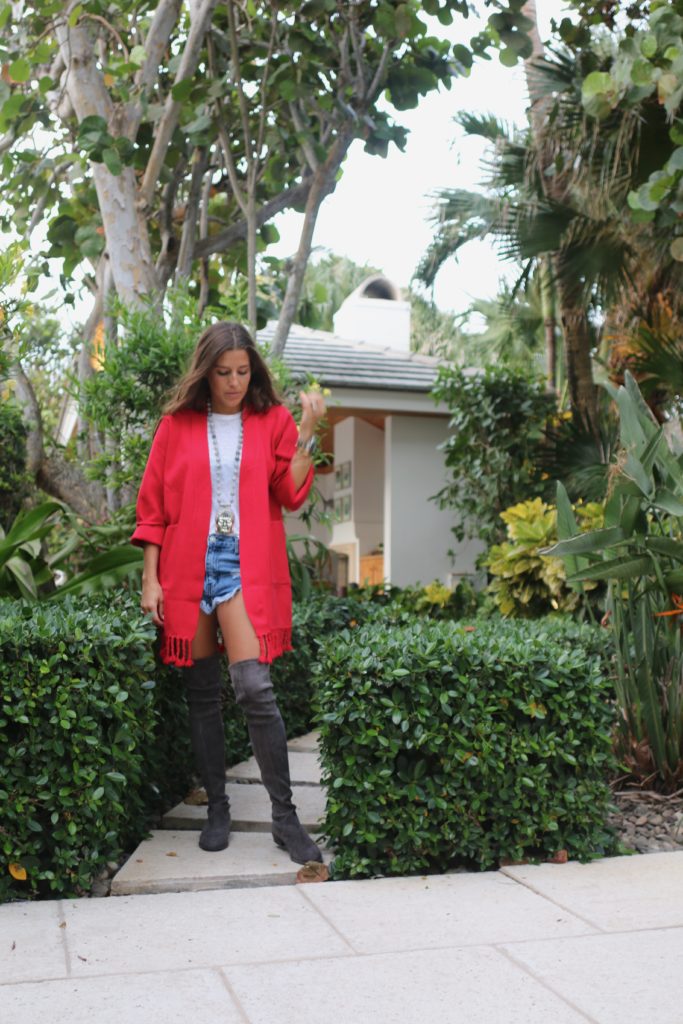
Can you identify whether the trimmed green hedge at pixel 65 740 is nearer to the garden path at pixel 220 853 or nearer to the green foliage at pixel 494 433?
the garden path at pixel 220 853

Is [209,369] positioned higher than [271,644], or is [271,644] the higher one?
[209,369]

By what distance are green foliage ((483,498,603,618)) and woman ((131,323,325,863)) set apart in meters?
3.35

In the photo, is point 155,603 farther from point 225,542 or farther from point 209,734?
point 209,734

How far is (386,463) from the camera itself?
1175 cm

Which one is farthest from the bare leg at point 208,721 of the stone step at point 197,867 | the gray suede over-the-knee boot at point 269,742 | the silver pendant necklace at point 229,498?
the silver pendant necklace at point 229,498

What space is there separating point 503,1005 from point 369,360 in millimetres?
10063

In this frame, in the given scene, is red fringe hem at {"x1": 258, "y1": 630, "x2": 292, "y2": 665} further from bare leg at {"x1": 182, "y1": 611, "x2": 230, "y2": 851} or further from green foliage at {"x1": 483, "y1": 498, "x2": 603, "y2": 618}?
green foliage at {"x1": 483, "y1": 498, "x2": 603, "y2": 618}

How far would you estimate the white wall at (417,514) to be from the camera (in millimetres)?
11648

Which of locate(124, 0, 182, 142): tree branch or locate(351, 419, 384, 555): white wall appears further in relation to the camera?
locate(351, 419, 384, 555): white wall

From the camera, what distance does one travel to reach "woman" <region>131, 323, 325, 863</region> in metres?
4.07

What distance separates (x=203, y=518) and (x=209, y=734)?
82 centimetres

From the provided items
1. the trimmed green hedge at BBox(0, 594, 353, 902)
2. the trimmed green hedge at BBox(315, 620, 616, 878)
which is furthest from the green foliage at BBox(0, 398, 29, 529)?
the trimmed green hedge at BBox(315, 620, 616, 878)

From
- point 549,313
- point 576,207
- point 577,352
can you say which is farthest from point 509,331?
point 576,207

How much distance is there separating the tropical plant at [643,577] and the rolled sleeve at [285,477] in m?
1.05
